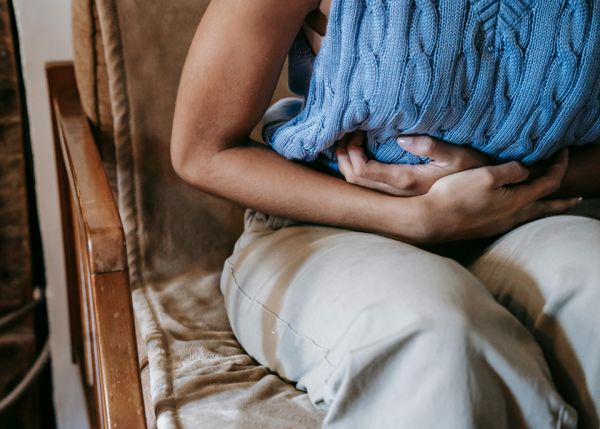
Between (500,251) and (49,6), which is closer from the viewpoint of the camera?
(500,251)

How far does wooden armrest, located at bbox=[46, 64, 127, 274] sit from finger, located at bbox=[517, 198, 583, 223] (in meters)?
0.43

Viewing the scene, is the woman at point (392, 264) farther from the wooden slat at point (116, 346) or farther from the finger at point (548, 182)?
the wooden slat at point (116, 346)

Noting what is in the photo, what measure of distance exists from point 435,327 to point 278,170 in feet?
0.97

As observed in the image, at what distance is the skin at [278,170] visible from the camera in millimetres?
736

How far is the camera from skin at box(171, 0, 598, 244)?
0.74 meters

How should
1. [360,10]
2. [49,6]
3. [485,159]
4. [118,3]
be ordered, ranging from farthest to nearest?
[49,6], [118,3], [485,159], [360,10]

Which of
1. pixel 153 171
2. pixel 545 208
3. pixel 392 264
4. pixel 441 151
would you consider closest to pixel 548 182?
pixel 545 208

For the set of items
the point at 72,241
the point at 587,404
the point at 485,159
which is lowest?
the point at 72,241

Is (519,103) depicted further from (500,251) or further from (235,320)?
(235,320)

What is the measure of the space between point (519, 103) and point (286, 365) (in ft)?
1.12

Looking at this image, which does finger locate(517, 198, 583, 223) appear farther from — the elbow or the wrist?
the elbow

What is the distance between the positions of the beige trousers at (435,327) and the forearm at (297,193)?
3cm

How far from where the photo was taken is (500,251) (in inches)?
29.6

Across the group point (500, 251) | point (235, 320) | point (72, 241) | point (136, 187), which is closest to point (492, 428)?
point (500, 251)
